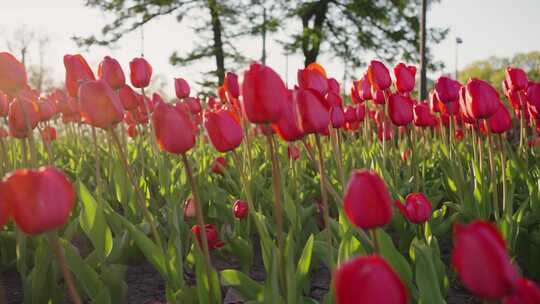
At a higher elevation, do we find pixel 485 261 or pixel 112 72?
pixel 112 72

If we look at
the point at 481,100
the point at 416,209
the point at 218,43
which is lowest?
the point at 416,209

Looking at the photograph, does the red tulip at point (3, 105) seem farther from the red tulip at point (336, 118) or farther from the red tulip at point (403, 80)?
the red tulip at point (403, 80)

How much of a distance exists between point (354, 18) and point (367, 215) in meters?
22.2

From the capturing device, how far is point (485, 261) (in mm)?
605

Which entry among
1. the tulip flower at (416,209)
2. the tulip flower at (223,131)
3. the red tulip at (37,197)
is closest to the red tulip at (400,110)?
the tulip flower at (416,209)

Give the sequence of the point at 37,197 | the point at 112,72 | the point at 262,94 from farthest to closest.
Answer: the point at 112,72, the point at 262,94, the point at 37,197

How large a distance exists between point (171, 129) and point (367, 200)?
1.79ft

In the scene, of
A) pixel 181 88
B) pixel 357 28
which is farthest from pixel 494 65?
pixel 181 88

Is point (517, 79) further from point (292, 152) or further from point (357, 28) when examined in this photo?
point (357, 28)

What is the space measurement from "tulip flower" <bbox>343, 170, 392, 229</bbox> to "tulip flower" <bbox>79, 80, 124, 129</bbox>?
2.85ft

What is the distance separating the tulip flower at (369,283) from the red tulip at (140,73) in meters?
2.38

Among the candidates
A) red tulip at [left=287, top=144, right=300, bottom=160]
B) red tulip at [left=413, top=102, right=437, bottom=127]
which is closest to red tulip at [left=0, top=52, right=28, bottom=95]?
red tulip at [left=287, top=144, right=300, bottom=160]

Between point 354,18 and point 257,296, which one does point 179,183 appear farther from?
point 354,18

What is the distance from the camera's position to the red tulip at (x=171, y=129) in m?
1.20
